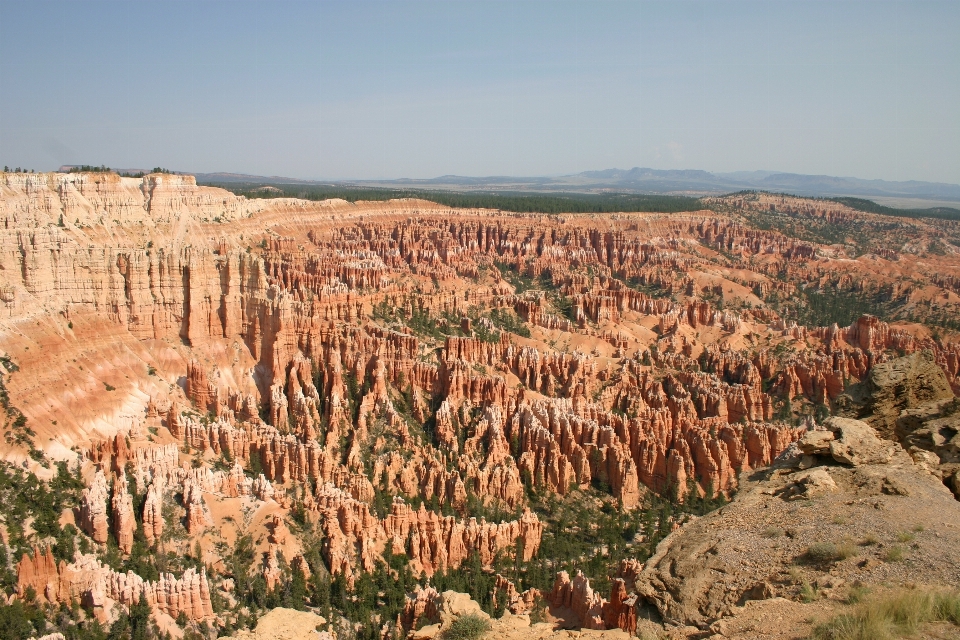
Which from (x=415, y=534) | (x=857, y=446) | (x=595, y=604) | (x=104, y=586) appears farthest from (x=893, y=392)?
(x=104, y=586)

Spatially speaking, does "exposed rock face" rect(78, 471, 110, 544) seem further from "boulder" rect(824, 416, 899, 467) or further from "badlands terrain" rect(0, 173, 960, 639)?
"boulder" rect(824, 416, 899, 467)

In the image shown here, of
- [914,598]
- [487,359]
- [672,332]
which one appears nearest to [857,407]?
[914,598]

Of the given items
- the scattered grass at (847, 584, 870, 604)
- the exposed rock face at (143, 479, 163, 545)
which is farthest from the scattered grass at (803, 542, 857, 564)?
the exposed rock face at (143, 479, 163, 545)

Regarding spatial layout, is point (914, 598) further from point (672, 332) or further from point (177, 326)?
point (672, 332)

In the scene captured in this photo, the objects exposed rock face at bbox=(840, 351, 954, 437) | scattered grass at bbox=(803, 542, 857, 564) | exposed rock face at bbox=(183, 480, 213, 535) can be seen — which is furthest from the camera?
exposed rock face at bbox=(183, 480, 213, 535)

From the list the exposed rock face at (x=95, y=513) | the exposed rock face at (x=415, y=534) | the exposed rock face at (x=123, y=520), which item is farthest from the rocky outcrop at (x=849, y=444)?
the exposed rock face at (x=95, y=513)

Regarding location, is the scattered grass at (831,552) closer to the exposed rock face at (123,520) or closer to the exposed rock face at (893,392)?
the exposed rock face at (893,392)

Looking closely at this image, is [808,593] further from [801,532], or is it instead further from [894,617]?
[801,532]
